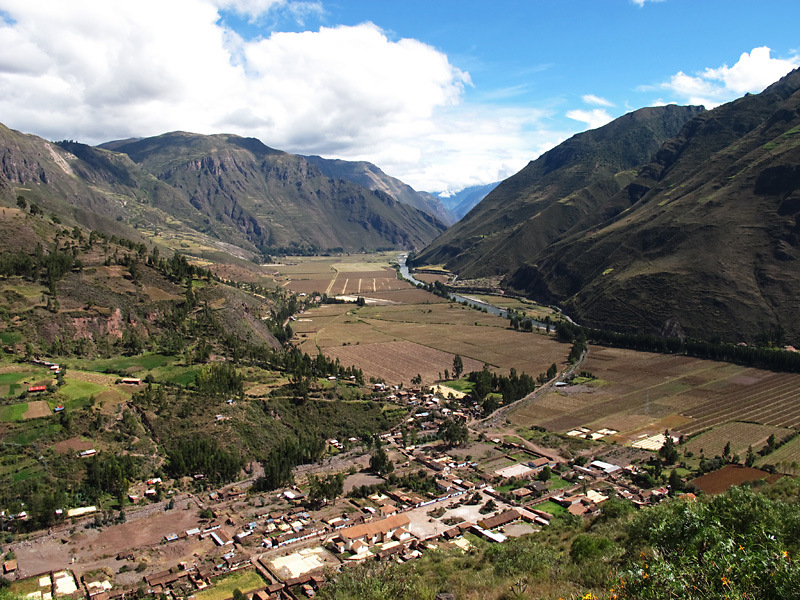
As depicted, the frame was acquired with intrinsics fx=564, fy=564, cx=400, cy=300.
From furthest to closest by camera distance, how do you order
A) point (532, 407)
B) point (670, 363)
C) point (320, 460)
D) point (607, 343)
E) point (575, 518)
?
point (607, 343) → point (670, 363) → point (532, 407) → point (320, 460) → point (575, 518)

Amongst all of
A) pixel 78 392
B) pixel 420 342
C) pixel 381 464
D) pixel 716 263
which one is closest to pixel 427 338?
pixel 420 342

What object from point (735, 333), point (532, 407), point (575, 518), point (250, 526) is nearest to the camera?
point (575, 518)

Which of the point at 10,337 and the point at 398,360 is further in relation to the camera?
the point at 398,360

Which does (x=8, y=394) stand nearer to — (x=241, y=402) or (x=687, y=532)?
(x=241, y=402)

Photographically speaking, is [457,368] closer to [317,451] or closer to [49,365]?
[317,451]

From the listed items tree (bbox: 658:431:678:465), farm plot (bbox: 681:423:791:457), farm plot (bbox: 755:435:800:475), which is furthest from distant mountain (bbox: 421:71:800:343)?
tree (bbox: 658:431:678:465)

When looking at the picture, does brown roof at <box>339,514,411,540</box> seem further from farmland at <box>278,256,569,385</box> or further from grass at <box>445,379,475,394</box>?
farmland at <box>278,256,569,385</box>

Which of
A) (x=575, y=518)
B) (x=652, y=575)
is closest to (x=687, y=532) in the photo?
(x=652, y=575)
